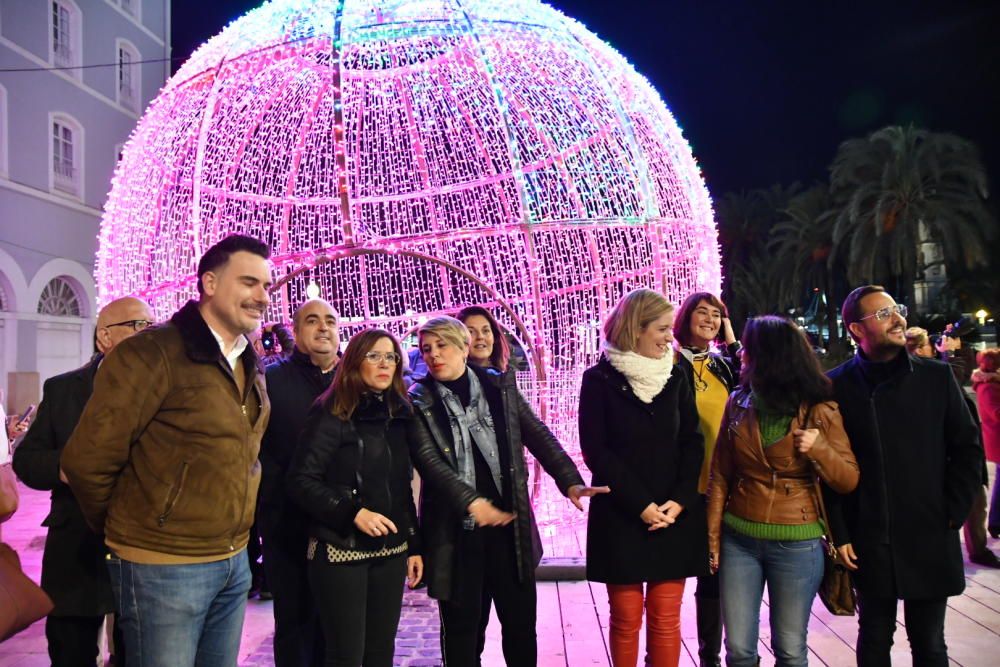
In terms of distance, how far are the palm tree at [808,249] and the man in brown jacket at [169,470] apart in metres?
20.8

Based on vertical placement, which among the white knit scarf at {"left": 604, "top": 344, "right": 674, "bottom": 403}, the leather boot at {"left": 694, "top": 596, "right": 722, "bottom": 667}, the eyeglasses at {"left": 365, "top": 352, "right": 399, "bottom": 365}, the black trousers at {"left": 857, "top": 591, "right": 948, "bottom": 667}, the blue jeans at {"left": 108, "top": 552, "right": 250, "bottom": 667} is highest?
the eyeglasses at {"left": 365, "top": 352, "right": 399, "bottom": 365}

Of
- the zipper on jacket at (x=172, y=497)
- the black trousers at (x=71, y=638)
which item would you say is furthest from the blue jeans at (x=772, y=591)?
the black trousers at (x=71, y=638)

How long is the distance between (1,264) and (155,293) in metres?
10.1

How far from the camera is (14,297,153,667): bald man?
8.67 ft

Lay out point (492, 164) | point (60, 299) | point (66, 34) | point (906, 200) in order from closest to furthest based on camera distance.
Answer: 1. point (492, 164)
2. point (60, 299)
3. point (66, 34)
4. point (906, 200)

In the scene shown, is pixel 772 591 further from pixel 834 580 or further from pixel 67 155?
pixel 67 155

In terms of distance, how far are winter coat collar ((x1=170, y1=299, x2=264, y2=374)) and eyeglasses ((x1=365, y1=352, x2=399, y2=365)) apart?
27.0 inches

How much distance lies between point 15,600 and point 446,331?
166 centimetres

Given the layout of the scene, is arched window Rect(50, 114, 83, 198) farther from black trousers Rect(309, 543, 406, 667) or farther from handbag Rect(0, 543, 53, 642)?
black trousers Rect(309, 543, 406, 667)

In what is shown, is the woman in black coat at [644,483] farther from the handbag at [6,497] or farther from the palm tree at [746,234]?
the palm tree at [746,234]

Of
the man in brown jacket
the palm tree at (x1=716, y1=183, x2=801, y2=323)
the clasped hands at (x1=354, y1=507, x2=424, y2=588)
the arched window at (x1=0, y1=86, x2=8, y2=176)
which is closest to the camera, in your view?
the man in brown jacket

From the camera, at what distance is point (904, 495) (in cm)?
262

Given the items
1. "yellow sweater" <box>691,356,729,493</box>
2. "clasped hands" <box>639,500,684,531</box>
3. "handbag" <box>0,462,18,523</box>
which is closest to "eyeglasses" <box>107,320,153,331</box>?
"handbag" <box>0,462,18,523</box>

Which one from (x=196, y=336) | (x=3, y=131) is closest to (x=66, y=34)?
(x=3, y=131)
